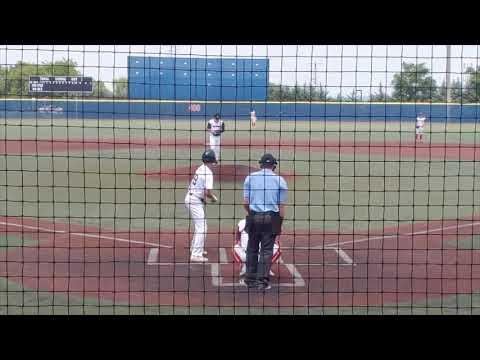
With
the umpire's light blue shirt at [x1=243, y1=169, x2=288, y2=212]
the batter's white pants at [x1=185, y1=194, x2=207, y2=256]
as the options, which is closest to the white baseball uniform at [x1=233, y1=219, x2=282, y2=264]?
the batter's white pants at [x1=185, y1=194, x2=207, y2=256]

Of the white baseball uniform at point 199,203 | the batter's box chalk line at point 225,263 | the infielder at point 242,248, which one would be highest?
the white baseball uniform at point 199,203

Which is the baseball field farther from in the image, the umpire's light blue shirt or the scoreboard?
the scoreboard

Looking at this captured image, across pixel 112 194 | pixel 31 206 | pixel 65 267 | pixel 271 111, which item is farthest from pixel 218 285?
pixel 271 111

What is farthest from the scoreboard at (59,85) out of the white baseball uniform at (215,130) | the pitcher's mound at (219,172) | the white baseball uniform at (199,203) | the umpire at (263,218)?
the umpire at (263,218)

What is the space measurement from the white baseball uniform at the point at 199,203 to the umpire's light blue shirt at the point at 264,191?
1.21 m

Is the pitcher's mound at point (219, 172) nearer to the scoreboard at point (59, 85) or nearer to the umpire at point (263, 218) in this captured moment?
the umpire at point (263, 218)

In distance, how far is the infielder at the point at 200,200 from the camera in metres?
8.90

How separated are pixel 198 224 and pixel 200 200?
1.07ft

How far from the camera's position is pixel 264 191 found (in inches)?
304

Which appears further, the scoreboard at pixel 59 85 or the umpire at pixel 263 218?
the scoreboard at pixel 59 85

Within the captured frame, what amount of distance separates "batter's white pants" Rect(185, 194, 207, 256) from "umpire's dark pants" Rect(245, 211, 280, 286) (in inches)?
45.3

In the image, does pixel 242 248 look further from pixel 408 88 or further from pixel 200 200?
pixel 408 88
